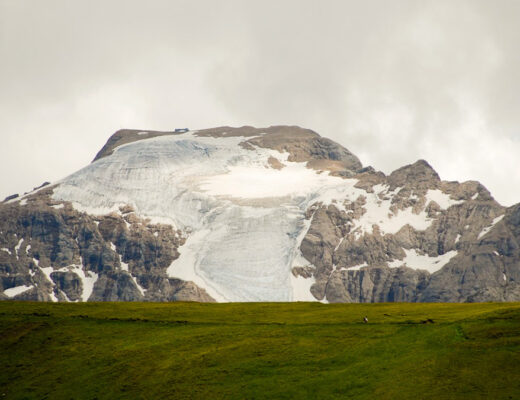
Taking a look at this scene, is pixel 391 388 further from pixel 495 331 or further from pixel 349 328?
pixel 349 328

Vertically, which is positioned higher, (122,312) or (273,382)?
(122,312)

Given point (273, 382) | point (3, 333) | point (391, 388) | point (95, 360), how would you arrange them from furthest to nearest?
point (3, 333) < point (95, 360) < point (273, 382) < point (391, 388)

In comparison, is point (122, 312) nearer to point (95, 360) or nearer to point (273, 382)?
point (95, 360)

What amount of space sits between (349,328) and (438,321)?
11.0m

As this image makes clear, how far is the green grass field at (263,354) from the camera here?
258 ft

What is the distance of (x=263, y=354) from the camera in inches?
3610

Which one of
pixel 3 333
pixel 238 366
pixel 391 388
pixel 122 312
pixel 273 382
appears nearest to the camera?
pixel 391 388

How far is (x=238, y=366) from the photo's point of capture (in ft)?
289

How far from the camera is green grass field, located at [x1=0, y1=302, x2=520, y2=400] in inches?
3098

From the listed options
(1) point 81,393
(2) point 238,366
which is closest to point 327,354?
(2) point 238,366

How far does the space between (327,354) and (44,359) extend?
34004 mm

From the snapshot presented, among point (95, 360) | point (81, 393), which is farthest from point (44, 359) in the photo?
point (81, 393)

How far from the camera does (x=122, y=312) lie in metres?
121

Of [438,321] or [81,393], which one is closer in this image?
[81,393]
